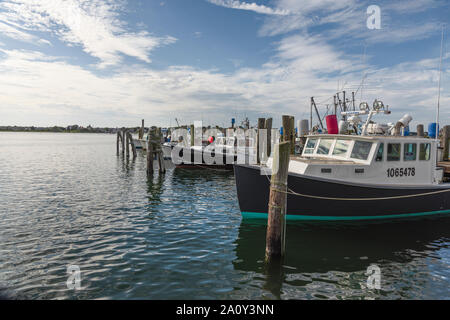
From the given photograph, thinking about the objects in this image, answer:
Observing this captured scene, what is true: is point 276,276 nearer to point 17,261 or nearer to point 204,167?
point 17,261

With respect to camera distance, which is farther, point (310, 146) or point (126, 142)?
point (126, 142)

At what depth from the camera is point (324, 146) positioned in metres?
12.1

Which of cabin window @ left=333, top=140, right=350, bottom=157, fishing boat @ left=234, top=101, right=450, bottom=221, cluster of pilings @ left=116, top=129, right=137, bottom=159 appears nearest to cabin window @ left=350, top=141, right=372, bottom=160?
fishing boat @ left=234, top=101, right=450, bottom=221

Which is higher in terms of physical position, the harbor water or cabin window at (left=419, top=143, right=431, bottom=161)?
cabin window at (left=419, top=143, right=431, bottom=161)

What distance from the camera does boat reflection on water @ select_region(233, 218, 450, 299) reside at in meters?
6.35

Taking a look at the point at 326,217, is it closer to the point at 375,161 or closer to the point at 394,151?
the point at 375,161

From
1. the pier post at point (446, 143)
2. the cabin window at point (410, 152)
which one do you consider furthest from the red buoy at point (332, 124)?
the pier post at point (446, 143)

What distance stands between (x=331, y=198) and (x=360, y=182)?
1220mm

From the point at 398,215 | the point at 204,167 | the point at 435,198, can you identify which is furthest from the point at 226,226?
the point at 204,167

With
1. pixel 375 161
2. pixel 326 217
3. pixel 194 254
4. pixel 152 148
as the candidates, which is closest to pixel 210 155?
pixel 152 148

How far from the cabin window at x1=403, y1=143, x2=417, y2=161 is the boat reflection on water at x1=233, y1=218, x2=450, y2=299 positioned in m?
2.58

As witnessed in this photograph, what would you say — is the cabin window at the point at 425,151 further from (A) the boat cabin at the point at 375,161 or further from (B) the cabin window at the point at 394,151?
(B) the cabin window at the point at 394,151

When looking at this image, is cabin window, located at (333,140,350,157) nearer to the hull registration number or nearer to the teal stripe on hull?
the hull registration number
